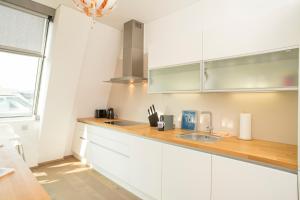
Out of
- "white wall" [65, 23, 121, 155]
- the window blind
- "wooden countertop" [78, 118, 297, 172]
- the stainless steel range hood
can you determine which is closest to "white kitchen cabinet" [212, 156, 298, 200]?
"wooden countertop" [78, 118, 297, 172]

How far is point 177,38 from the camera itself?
2.29 m

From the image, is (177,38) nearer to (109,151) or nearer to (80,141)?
(109,151)

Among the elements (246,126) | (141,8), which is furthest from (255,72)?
(141,8)

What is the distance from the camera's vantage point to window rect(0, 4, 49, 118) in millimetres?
2737

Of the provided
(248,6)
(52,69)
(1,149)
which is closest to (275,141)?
(248,6)

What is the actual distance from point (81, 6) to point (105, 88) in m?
2.60

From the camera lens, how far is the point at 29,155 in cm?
319

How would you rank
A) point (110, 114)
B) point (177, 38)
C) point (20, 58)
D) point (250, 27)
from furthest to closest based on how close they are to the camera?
1. point (110, 114)
2. point (20, 58)
3. point (177, 38)
4. point (250, 27)

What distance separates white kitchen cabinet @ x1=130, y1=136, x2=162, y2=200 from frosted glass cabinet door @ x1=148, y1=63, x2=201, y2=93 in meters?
0.81

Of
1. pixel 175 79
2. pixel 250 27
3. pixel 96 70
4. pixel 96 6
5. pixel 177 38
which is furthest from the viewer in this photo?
pixel 96 70

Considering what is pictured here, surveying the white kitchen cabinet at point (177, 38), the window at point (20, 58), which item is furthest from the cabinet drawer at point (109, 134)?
the window at point (20, 58)

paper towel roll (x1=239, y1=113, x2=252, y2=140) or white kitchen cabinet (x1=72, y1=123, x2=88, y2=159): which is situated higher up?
paper towel roll (x1=239, y1=113, x2=252, y2=140)

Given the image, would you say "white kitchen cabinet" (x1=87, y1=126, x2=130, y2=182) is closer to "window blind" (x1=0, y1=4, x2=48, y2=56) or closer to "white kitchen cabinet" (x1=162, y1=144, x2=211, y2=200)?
"white kitchen cabinet" (x1=162, y1=144, x2=211, y2=200)

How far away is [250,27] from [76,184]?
119 inches
